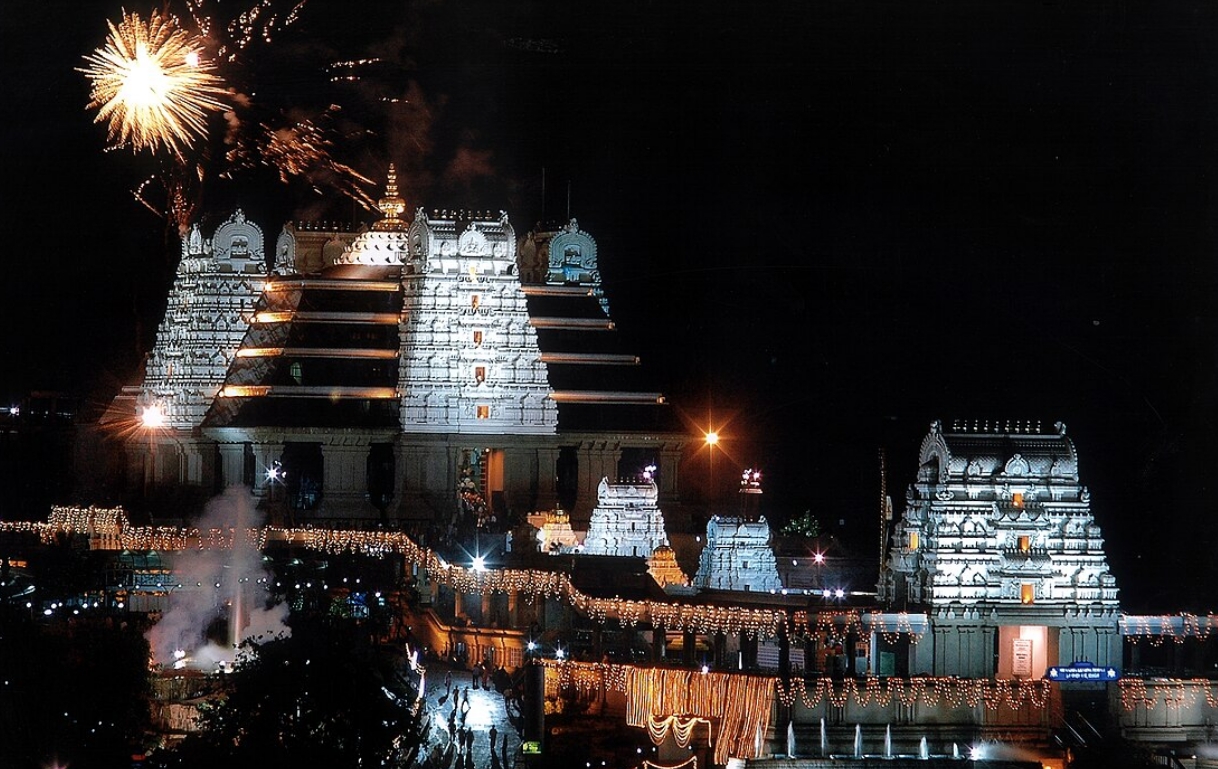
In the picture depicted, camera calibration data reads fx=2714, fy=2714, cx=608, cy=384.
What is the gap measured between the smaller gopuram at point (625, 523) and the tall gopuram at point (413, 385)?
20.9ft

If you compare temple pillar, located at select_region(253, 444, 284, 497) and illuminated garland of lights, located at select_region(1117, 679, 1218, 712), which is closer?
illuminated garland of lights, located at select_region(1117, 679, 1218, 712)

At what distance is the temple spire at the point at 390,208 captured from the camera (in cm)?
7906

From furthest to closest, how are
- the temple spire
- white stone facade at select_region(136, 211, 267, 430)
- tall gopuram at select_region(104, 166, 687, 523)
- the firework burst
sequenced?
1. white stone facade at select_region(136, 211, 267, 430)
2. the temple spire
3. tall gopuram at select_region(104, 166, 687, 523)
4. the firework burst

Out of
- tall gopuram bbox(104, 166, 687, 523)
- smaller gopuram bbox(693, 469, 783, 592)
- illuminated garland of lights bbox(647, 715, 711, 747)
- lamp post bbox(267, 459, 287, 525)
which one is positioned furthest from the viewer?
tall gopuram bbox(104, 166, 687, 523)

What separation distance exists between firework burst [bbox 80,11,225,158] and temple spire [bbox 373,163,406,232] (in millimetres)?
19343

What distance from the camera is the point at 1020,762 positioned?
1741 inches

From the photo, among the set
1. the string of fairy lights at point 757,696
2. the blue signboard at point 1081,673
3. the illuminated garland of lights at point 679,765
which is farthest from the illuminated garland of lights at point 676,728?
the blue signboard at point 1081,673

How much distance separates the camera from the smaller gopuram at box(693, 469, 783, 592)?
5991 cm

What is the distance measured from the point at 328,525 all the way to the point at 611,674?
23.1 m

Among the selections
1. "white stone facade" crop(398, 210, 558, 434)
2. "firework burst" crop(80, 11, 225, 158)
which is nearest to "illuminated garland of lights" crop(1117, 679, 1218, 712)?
"firework burst" crop(80, 11, 225, 158)

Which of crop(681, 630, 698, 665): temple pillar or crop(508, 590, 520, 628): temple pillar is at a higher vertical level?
crop(508, 590, 520, 628): temple pillar

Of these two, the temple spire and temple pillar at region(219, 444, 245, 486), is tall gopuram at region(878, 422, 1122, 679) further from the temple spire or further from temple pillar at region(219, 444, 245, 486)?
the temple spire

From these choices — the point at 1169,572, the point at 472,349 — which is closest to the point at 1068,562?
the point at 1169,572

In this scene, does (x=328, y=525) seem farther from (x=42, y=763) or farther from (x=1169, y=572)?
(x=42, y=763)
